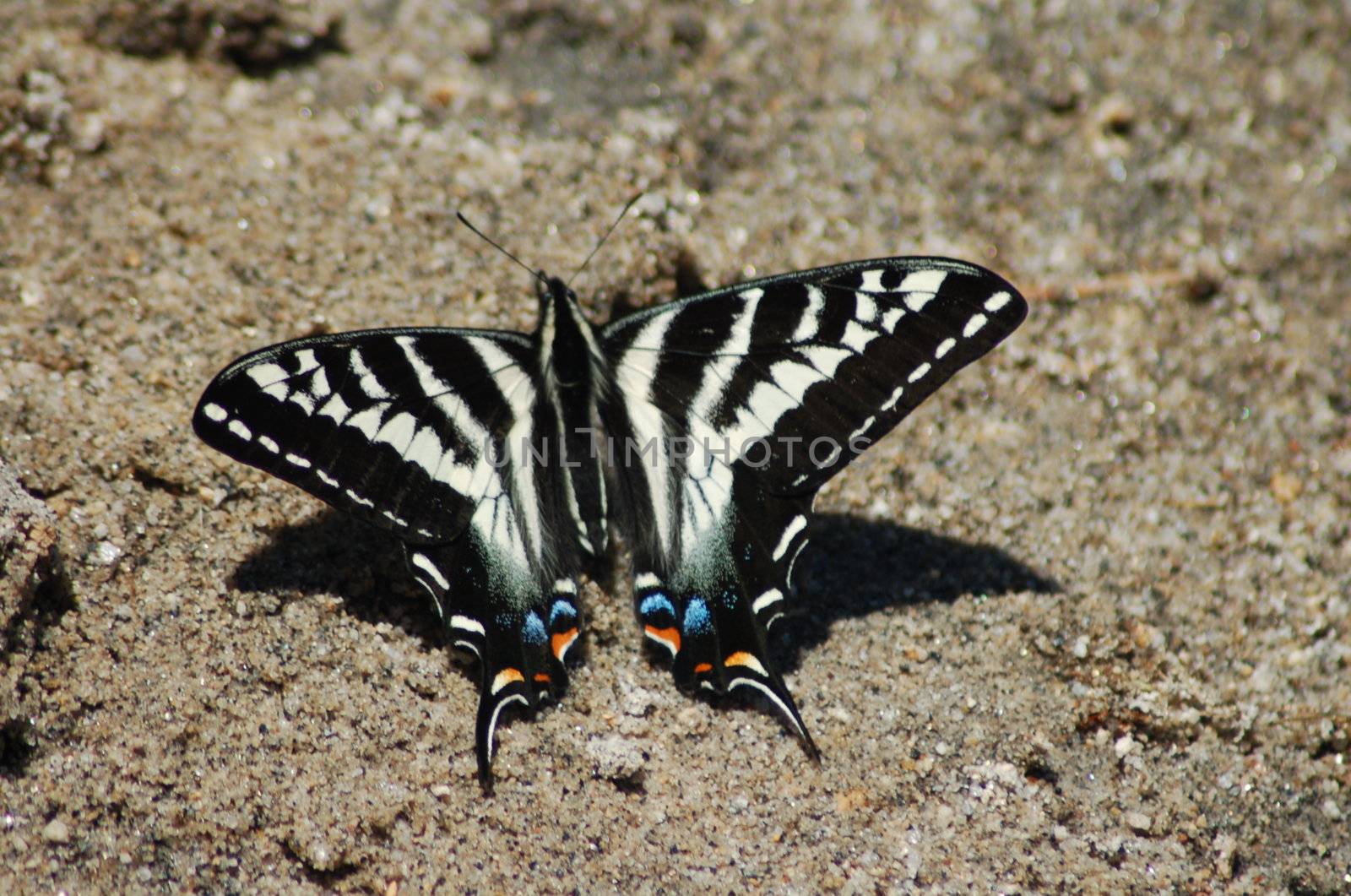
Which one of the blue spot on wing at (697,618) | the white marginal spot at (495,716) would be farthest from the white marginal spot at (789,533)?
the white marginal spot at (495,716)

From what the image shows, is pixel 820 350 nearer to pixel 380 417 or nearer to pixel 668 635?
pixel 668 635

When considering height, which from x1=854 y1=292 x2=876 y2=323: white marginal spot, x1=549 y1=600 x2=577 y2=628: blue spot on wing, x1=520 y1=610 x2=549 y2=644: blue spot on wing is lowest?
x1=520 y1=610 x2=549 y2=644: blue spot on wing

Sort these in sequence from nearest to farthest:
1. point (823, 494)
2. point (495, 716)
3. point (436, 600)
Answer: point (495, 716)
point (436, 600)
point (823, 494)

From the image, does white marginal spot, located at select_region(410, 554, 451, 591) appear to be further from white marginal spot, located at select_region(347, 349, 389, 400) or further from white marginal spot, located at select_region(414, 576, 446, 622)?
white marginal spot, located at select_region(347, 349, 389, 400)

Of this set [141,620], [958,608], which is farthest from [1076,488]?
[141,620]

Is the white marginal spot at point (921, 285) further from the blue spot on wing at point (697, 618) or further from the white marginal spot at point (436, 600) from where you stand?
the white marginal spot at point (436, 600)

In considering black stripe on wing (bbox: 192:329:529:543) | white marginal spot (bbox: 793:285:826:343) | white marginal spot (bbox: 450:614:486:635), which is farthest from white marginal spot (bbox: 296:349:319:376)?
white marginal spot (bbox: 793:285:826:343)

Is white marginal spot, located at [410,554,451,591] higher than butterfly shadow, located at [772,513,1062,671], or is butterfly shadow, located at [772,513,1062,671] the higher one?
butterfly shadow, located at [772,513,1062,671]

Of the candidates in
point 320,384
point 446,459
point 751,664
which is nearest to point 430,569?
point 446,459
